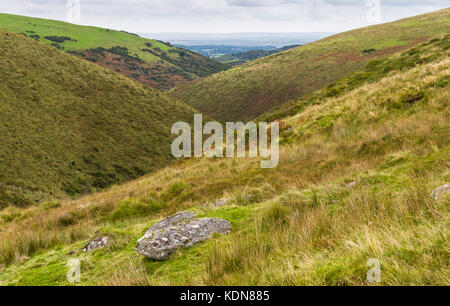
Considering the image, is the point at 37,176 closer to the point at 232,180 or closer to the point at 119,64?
the point at 232,180

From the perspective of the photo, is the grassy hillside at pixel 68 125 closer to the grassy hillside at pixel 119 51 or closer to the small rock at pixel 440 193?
the small rock at pixel 440 193

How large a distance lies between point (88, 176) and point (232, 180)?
20923 mm

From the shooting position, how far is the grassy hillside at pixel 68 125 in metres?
23.6

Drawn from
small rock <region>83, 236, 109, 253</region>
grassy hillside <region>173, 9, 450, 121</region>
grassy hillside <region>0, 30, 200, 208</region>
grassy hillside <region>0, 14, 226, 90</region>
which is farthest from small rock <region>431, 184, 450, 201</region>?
grassy hillside <region>0, 14, 226, 90</region>

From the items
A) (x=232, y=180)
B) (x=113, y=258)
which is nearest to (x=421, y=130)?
(x=232, y=180)

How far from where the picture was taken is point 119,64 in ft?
407

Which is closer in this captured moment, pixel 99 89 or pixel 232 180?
pixel 232 180

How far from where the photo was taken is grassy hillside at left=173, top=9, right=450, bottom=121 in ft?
194

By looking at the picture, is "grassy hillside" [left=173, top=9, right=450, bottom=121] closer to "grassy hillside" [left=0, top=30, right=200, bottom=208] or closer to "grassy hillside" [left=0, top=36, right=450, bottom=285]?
"grassy hillside" [left=0, top=30, right=200, bottom=208]

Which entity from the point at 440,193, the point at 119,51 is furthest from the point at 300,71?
the point at 119,51

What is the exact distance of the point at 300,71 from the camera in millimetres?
66938

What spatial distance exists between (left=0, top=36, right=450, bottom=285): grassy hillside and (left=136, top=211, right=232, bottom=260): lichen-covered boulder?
0.14 metres

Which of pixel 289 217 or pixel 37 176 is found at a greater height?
pixel 289 217
